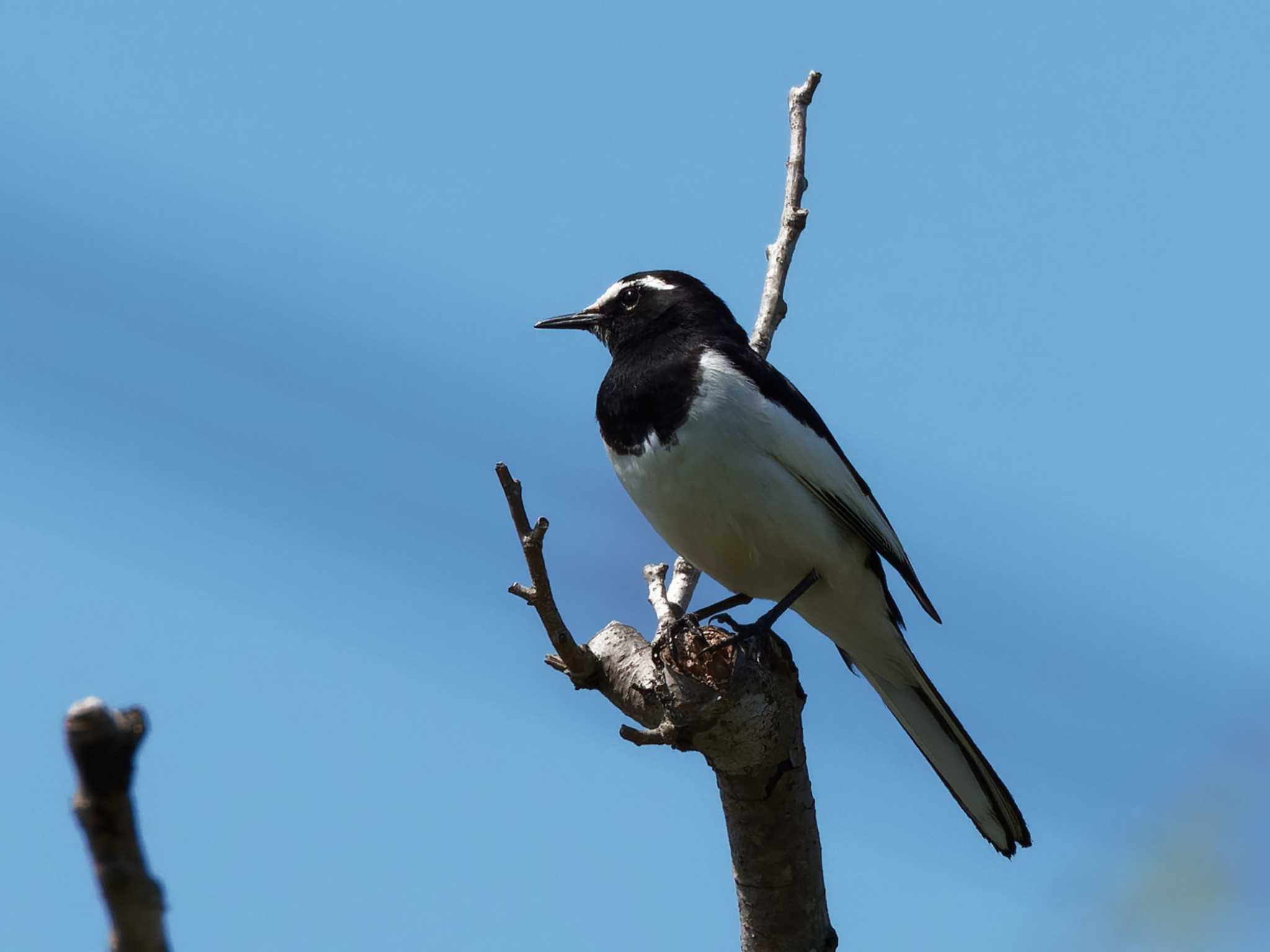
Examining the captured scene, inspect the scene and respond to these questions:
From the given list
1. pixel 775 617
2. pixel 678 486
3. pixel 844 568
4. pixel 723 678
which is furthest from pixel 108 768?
pixel 844 568

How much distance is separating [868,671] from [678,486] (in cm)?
127

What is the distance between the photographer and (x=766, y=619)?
4848 millimetres

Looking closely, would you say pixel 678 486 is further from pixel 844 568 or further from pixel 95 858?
pixel 95 858

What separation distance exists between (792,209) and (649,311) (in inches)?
35.5

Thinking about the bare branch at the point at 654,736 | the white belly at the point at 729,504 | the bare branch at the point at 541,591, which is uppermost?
the white belly at the point at 729,504

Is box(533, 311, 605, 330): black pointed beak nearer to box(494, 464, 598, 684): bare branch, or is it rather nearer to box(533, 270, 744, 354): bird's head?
box(533, 270, 744, 354): bird's head

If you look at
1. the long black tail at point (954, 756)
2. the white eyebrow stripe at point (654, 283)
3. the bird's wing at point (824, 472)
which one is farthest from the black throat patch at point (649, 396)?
the long black tail at point (954, 756)

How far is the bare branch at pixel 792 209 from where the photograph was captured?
5922mm

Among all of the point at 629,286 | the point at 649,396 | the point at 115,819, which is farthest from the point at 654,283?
the point at 115,819

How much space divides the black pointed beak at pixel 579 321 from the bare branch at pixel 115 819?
17.7 ft

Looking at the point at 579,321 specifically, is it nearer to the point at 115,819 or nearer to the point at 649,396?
the point at 649,396

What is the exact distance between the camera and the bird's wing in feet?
18.2

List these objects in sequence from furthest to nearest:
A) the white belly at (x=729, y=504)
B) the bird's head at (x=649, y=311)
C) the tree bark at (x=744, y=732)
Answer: the bird's head at (x=649, y=311) < the white belly at (x=729, y=504) < the tree bark at (x=744, y=732)

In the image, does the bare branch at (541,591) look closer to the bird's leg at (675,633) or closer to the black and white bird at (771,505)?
the bird's leg at (675,633)
